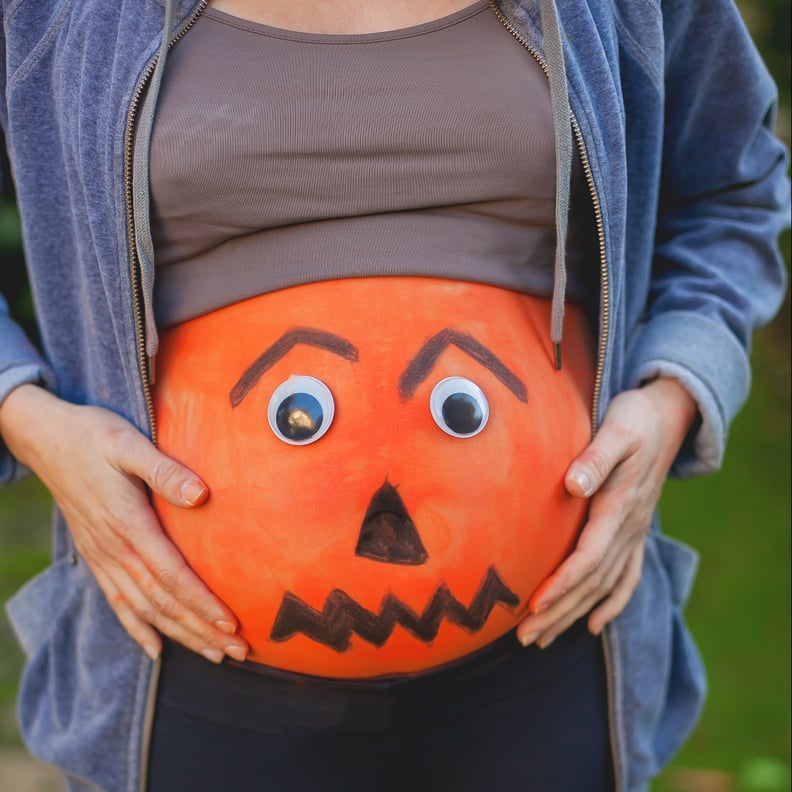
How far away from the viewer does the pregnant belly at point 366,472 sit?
113 cm

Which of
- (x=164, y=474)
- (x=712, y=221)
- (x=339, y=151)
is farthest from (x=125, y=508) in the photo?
(x=712, y=221)

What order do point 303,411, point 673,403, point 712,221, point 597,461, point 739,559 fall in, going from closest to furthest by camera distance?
point 303,411 → point 597,461 → point 673,403 → point 712,221 → point 739,559

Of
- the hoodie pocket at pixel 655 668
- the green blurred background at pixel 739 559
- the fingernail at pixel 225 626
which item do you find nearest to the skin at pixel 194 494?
the fingernail at pixel 225 626

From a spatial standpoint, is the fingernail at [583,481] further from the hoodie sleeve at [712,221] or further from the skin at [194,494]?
the hoodie sleeve at [712,221]

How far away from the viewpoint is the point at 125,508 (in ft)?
3.93

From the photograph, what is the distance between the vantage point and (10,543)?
11.5ft

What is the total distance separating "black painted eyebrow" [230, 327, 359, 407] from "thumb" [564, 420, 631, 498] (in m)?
0.33

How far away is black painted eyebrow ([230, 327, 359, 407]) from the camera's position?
1.15 m

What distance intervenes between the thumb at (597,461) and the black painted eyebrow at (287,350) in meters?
0.33

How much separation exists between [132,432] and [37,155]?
0.41m

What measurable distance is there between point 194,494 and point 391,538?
25 centimetres

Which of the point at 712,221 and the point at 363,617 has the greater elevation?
the point at 712,221

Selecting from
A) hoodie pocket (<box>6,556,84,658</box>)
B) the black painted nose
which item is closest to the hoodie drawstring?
the black painted nose

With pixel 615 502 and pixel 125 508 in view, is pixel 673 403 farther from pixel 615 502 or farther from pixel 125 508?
pixel 125 508
